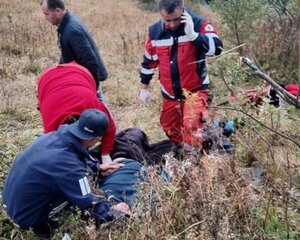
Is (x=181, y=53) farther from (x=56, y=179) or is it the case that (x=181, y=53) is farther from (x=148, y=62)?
(x=56, y=179)

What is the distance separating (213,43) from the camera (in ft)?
15.2

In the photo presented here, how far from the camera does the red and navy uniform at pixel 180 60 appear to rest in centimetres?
469

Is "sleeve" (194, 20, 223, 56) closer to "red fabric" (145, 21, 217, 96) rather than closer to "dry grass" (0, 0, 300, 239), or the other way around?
"red fabric" (145, 21, 217, 96)

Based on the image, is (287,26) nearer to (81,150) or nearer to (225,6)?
(225,6)

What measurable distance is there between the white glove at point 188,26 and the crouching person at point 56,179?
1.32 meters

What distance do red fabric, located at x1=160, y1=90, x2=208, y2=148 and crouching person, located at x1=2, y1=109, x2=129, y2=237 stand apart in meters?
0.82

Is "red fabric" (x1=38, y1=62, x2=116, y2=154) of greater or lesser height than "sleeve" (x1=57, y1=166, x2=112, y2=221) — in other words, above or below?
above

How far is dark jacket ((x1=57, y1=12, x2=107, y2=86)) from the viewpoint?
4.97 m

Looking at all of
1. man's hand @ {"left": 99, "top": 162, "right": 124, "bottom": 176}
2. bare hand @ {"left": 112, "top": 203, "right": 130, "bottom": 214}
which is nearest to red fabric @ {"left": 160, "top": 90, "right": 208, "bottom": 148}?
man's hand @ {"left": 99, "top": 162, "right": 124, "bottom": 176}

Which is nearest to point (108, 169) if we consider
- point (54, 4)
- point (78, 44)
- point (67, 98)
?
point (67, 98)

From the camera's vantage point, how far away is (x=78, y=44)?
196 inches

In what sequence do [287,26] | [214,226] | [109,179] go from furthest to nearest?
[287,26]
[109,179]
[214,226]

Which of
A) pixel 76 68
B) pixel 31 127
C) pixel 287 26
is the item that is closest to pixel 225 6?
pixel 287 26

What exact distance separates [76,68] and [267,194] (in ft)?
6.40
